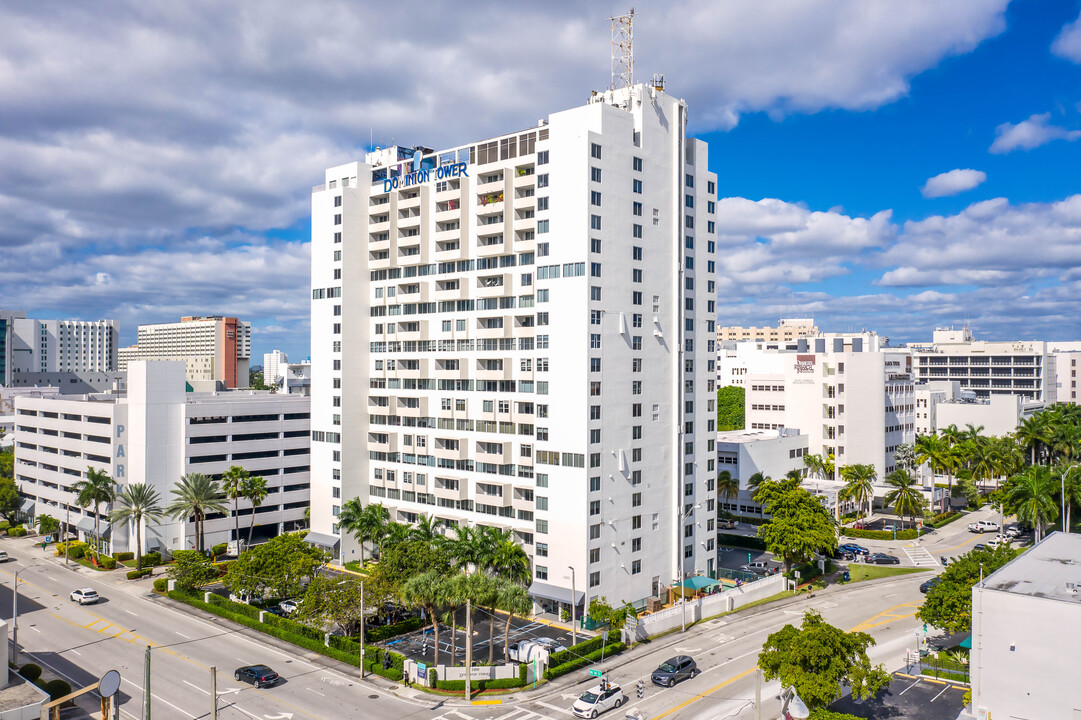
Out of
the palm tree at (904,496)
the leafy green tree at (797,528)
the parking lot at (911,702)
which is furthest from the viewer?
the palm tree at (904,496)

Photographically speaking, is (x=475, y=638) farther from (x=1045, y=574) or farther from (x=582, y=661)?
(x=1045, y=574)

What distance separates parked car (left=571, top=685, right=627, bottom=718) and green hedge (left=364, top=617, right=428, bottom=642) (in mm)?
25118

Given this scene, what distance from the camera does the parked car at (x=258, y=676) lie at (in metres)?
64.0

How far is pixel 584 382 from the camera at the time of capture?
81.8 meters

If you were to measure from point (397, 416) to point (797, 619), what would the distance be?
60007mm

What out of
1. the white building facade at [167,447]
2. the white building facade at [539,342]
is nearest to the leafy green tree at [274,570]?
the white building facade at [539,342]

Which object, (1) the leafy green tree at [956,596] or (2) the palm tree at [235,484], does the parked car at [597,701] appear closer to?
(1) the leafy green tree at [956,596]

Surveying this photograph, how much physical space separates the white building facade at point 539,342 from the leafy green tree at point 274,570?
21323mm

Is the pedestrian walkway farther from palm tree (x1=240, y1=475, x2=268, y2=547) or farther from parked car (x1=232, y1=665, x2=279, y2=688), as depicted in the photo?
palm tree (x1=240, y1=475, x2=268, y2=547)

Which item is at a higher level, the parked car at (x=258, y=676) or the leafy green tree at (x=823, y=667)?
the leafy green tree at (x=823, y=667)

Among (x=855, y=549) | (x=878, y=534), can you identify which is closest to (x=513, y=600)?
(x=855, y=549)

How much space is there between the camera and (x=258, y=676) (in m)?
64.1

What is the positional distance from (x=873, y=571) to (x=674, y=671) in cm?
5056

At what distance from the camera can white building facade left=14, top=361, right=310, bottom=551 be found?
111m
